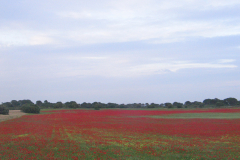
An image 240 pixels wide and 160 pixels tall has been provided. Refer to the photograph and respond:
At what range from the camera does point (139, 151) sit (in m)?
14.7

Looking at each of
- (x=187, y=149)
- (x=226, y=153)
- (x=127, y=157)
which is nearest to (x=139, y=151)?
(x=127, y=157)

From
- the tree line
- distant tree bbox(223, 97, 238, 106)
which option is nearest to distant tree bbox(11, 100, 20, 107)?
the tree line

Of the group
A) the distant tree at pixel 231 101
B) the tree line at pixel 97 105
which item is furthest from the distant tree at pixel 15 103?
the distant tree at pixel 231 101

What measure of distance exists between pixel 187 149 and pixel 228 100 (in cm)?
16859

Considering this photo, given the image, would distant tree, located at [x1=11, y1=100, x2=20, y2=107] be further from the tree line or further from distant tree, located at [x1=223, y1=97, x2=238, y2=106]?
distant tree, located at [x1=223, y1=97, x2=238, y2=106]

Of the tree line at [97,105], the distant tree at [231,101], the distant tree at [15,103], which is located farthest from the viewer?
the distant tree at [15,103]

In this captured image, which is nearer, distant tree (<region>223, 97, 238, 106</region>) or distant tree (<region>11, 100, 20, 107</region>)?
distant tree (<region>223, 97, 238, 106</region>)

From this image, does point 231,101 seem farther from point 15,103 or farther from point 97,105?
point 15,103

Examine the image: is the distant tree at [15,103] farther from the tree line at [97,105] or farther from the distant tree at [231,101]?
the distant tree at [231,101]

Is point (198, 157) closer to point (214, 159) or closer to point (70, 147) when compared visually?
point (214, 159)

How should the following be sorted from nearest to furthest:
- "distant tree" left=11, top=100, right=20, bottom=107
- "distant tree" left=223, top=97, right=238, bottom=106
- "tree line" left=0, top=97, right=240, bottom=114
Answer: "tree line" left=0, top=97, right=240, bottom=114 < "distant tree" left=223, top=97, right=238, bottom=106 < "distant tree" left=11, top=100, right=20, bottom=107

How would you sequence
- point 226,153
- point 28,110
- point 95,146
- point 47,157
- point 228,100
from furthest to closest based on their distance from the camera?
point 228,100 → point 28,110 → point 95,146 → point 226,153 → point 47,157

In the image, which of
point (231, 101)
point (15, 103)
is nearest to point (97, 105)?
point (15, 103)

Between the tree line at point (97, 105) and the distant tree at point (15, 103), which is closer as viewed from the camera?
the tree line at point (97, 105)
